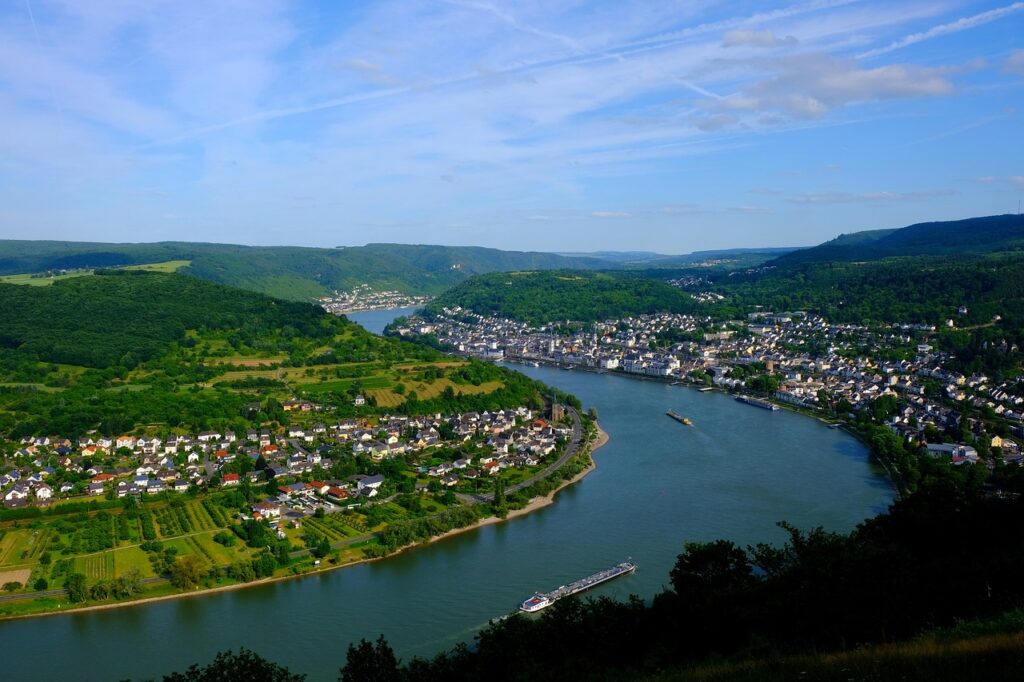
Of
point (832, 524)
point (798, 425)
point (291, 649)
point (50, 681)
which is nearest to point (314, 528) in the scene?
point (291, 649)

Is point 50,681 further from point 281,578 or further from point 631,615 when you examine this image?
point 631,615

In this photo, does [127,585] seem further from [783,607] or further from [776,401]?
[776,401]

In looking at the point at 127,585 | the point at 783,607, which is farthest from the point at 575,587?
the point at 127,585

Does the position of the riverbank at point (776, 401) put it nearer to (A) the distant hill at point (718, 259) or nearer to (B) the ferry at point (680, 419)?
(B) the ferry at point (680, 419)

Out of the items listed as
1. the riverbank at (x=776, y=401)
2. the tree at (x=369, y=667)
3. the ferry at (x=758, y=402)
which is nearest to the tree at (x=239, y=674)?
the tree at (x=369, y=667)

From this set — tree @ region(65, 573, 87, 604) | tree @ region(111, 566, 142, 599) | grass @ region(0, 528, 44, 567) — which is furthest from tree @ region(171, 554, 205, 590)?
grass @ region(0, 528, 44, 567)

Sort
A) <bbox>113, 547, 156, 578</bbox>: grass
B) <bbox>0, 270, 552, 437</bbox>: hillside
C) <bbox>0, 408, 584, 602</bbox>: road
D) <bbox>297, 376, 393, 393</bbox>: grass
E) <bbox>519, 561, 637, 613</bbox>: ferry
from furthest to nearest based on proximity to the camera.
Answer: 1. <bbox>297, 376, 393, 393</bbox>: grass
2. <bbox>0, 270, 552, 437</bbox>: hillside
3. <bbox>113, 547, 156, 578</bbox>: grass
4. <bbox>0, 408, 584, 602</bbox>: road
5. <bbox>519, 561, 637, 613</bbox>: ferry

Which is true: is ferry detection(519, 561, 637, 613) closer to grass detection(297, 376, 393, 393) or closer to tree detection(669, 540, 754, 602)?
tree detection(669, 540, 754, 602)
